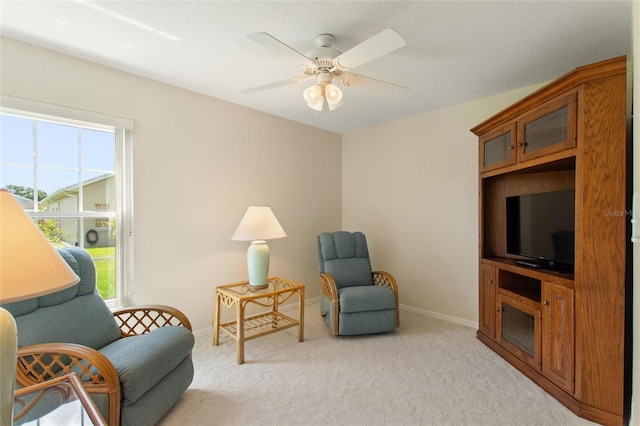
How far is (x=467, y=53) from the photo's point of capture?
7.28 ft

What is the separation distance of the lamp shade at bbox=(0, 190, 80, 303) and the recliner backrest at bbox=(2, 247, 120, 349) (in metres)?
1.25

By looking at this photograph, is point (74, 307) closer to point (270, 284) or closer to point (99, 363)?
point (99, 363)

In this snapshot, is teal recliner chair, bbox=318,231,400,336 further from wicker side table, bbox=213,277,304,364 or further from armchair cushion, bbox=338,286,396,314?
wicker side table, bbox=213,277,304,364

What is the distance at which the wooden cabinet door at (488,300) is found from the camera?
8.84 feet

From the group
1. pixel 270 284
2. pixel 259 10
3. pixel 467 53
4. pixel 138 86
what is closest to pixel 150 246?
pixel 270 284

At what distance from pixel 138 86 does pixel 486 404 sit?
3727 mm

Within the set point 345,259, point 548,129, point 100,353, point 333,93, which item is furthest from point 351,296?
point 548,129

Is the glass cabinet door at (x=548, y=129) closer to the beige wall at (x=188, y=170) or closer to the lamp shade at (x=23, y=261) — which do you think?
the beige wall at (x=188, y=170)

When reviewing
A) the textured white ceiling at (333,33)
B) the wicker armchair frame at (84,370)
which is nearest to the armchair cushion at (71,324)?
the wicker armchair frame at (84,370)

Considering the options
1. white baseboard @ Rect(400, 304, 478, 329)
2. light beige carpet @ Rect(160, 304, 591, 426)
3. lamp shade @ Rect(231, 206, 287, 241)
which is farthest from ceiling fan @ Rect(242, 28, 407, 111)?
white baseboard @ Rect(400, 304, 478, 329)

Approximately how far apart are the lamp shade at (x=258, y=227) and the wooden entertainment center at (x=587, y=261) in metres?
2.21

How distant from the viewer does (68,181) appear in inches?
93.0

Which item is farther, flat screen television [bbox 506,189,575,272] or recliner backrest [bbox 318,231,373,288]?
recliner backrest [bbox 318,231,373,288]

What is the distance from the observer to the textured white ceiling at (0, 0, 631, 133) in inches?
68.2
